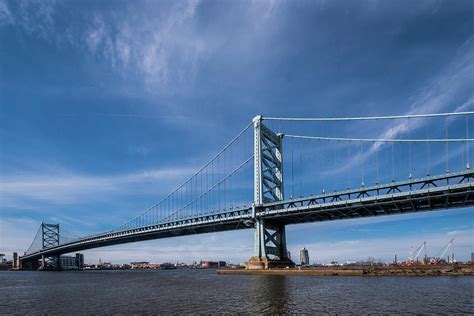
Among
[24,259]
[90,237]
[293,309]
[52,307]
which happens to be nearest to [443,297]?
[293,309]

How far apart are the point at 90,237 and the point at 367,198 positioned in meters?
94.1

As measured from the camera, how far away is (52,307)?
25.6 metres

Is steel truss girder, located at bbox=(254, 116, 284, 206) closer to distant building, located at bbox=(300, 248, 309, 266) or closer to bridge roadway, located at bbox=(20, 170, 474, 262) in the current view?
bridge roadway, located at bbox=(20, 170, 474, 262)

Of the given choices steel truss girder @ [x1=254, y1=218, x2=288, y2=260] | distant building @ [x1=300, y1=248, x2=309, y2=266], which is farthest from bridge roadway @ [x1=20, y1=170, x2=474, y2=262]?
distant building @ [x1=300, y1=248, x2=309, y2=266]

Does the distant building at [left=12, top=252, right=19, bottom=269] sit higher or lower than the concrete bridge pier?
lower

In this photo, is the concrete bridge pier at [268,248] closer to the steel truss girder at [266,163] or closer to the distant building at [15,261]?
the steel truss girder at [266,163]

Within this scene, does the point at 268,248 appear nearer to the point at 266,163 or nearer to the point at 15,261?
the point at 266,163

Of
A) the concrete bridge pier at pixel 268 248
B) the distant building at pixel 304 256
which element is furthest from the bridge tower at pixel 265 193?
the distant building at pixel 304 256

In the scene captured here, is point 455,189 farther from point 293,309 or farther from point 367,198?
point 293,309

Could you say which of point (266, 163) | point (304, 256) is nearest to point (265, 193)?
point (266, 163)

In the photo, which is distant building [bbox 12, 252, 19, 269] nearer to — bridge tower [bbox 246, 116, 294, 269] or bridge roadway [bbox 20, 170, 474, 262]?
bridge roadway [bbox 20, 170, 474, 262]

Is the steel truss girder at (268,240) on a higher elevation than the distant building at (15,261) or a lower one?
higher

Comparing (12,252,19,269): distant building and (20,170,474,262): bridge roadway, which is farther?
(12,252,19,269): distant building

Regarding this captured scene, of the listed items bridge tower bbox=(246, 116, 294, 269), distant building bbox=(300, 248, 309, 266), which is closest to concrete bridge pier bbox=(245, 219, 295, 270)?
bridge tower bbox=(246, 116, 294, 269)
